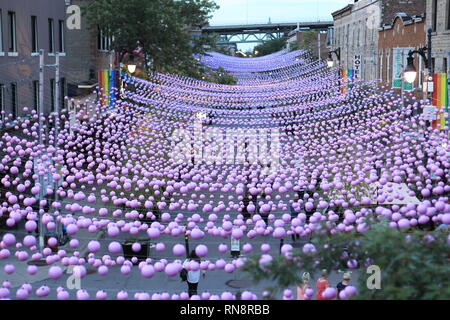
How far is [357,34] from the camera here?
56.8 m

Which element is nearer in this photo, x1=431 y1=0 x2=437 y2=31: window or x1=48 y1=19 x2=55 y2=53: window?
x1=48 y1=19 x2=55 y2=53: window

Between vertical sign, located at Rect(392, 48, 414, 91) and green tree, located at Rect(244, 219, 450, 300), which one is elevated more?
vertical sign, located at Rect(392, 48, 414, 91)

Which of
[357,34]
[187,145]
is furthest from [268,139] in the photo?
[357,34]

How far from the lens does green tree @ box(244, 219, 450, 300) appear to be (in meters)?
6.86

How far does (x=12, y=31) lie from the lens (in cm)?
2895

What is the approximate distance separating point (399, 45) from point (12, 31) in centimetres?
2317

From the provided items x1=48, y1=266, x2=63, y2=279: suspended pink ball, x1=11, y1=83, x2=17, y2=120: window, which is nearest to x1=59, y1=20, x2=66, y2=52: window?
x1=11, y1=83, x2=17, y2=120: window

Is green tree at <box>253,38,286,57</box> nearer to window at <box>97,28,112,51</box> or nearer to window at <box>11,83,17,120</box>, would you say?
window at <box>97,28,112,51</box>

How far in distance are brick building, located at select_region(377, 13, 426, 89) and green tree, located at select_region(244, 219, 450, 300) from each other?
26474 mm

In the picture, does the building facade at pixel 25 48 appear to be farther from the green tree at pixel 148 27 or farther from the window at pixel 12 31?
the green tree at pixel 148 27

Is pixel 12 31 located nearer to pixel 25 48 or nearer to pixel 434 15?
pixel 25 48

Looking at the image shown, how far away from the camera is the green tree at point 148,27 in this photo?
37156 millimetres

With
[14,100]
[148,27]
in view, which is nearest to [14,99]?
[14,100]
